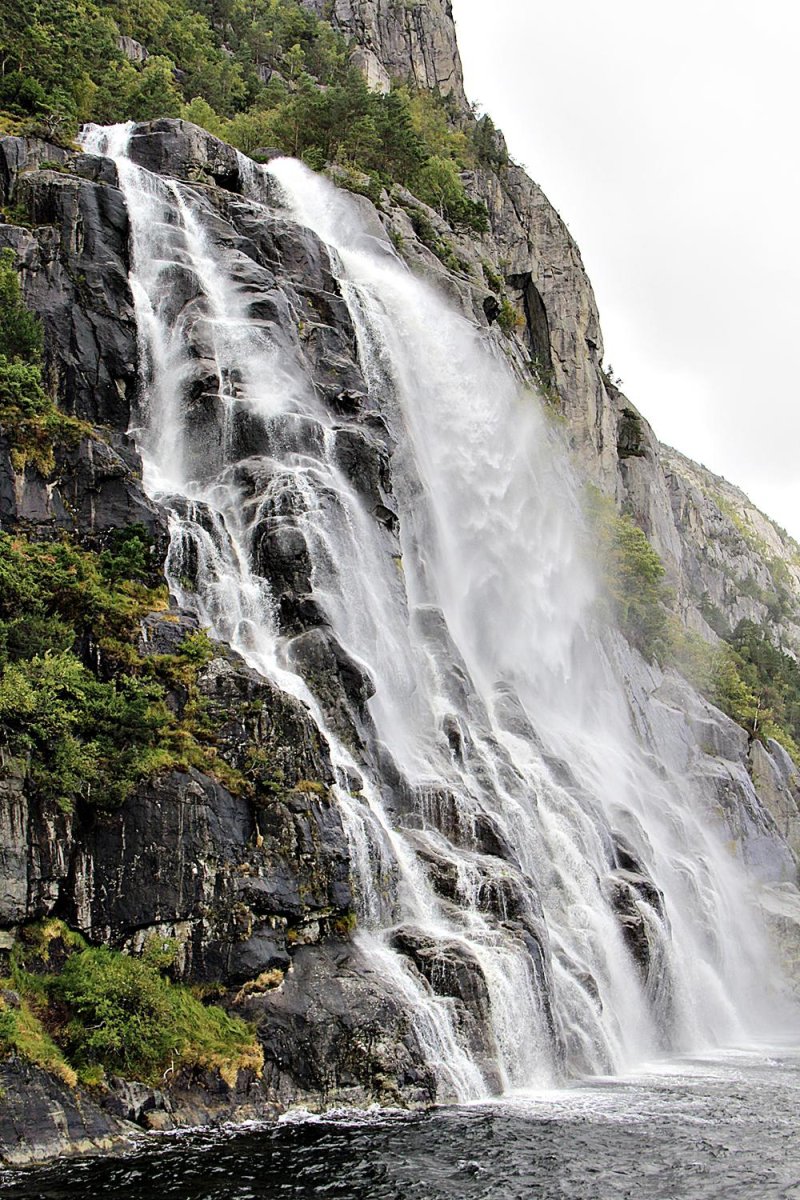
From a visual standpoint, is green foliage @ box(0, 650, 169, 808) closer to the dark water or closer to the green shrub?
the green shrub

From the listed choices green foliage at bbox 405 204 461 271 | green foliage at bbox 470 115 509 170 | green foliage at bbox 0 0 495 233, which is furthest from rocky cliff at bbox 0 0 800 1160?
green foliage at bbox 470 115 509 170

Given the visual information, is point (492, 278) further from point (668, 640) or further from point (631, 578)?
point (668, 640)

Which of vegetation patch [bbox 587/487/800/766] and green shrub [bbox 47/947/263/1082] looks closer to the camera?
green shrub [bbox 47/947/263/1082]

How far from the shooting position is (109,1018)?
18.7 m

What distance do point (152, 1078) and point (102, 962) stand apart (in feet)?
7.63

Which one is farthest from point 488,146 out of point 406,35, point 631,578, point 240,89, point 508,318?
point 631,578

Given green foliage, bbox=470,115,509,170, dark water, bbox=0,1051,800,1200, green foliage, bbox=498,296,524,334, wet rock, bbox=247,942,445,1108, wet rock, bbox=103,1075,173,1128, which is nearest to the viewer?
dark water, bbox=0,1051,800,1200

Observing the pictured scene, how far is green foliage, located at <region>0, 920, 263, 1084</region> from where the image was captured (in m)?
18.2

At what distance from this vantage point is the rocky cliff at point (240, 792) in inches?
794

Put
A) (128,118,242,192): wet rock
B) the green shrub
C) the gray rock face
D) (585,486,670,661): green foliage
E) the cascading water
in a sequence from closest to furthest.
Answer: the green shrub → the cascading water → (128,118,242,192): wet rock → (585,486,670,661): green foliage → the gray rock face

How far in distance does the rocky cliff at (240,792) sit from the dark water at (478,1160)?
4.45ft

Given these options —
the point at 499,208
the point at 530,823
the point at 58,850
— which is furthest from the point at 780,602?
the point at 58,850

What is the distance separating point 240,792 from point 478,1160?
910 cm

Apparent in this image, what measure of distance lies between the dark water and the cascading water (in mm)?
2806
